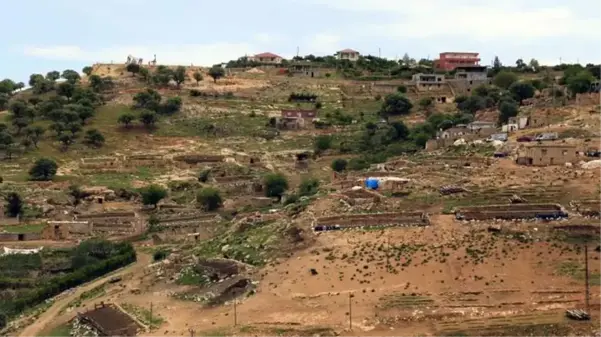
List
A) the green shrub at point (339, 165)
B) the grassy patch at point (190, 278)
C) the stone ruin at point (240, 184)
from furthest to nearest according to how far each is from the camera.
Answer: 1. the green shrub at point (339, 165)
2. the stone ruin at point (240, 184)
3. the grassy patch at point (190, 278)

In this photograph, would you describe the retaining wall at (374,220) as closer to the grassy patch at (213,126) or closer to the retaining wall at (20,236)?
the retaining wall at (20,236)

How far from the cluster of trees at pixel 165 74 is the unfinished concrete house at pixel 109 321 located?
56.3 metres

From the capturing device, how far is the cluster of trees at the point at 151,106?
7288 cm

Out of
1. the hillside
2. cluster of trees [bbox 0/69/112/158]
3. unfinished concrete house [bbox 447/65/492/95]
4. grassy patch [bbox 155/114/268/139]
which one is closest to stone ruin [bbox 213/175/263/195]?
the hillside

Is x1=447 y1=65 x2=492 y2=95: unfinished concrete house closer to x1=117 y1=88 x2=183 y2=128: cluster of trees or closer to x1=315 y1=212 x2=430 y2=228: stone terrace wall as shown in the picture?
x1=117 y1=88 x2=183 y2=128: cluster of trees

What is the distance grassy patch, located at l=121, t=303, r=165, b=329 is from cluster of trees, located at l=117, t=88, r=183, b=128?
138 ft

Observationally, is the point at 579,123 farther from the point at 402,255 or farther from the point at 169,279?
the point at 169,279

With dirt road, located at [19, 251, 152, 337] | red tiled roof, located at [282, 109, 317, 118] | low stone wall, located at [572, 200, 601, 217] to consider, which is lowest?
dirt road, located at [19, 251, 152, 337]

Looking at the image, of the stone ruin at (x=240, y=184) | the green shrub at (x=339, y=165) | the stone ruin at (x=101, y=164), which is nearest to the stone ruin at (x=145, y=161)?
the stone ruin at (x=101, y=164)

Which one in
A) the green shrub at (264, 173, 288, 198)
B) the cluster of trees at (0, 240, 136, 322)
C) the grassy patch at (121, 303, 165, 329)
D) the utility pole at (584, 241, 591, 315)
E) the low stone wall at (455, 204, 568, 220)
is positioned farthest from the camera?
the green shrub at (264, 173, 288, 198)

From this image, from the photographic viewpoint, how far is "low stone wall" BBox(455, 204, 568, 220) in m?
35.0

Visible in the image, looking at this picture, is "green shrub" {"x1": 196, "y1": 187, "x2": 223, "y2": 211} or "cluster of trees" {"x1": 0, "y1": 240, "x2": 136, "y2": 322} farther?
"green shrub" {"x1": 196, "y1": 187, "x2": 223, "y2": 211}

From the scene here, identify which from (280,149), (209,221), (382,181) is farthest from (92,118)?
(382,181)

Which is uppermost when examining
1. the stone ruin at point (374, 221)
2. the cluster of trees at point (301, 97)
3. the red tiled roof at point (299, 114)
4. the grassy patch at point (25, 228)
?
the cluster of trees at point (301, 97)
